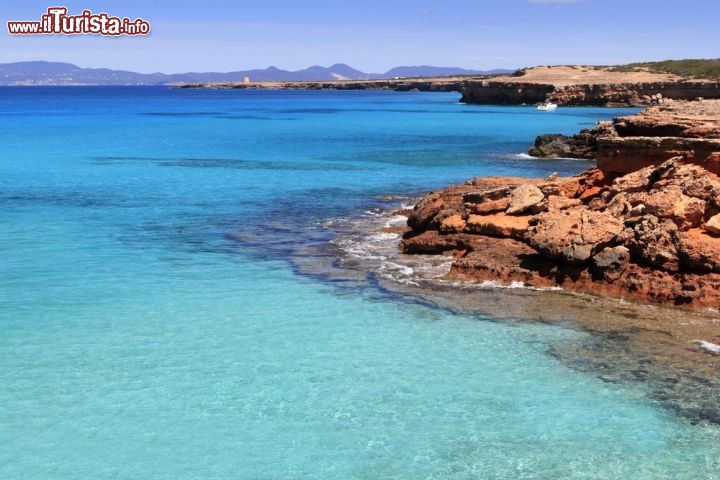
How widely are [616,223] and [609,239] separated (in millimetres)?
570

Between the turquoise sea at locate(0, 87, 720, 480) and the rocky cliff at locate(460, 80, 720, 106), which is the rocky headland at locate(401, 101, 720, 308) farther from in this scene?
the rocky cliff at locate(460, 80, 720, 106)

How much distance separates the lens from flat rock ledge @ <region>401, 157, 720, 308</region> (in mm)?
16844

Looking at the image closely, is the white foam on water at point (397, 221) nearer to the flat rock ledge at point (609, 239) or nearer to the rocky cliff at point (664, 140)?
the flat rock ledge at point (609, 239)

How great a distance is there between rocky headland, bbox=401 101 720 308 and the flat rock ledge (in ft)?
0.08

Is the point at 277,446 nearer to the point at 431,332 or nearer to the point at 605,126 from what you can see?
the point at 431,332

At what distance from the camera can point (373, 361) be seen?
13836 mm

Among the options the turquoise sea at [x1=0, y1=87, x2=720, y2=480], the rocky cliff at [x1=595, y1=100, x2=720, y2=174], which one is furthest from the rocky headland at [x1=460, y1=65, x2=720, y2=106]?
the turquoise sea at [x1=0, y1=87, x2=720, y2=480]

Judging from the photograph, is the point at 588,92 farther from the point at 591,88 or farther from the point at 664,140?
the point at 664,140

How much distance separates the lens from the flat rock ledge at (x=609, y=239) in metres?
16.8

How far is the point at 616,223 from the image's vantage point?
17984mm

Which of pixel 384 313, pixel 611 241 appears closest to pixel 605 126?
pixel 611 241

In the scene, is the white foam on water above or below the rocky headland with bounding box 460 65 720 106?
below

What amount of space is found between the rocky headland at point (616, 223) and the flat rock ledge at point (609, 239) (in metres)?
0.02

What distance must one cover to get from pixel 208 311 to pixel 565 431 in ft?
26.4
